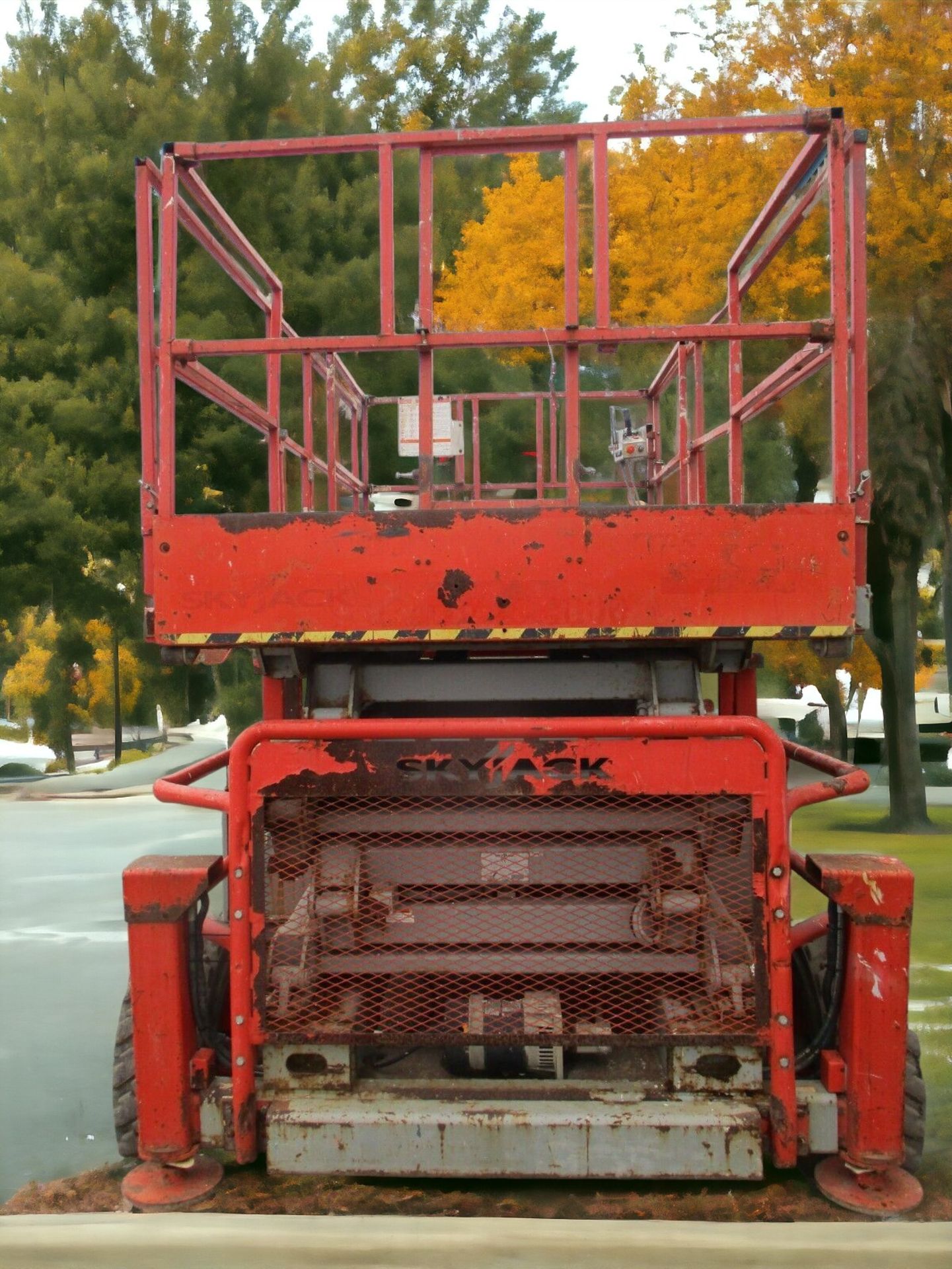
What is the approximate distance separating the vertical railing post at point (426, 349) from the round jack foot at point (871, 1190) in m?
2.68

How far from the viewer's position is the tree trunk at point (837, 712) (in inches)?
977

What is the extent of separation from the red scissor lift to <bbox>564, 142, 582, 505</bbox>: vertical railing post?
19 mm

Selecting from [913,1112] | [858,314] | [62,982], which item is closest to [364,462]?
[62,982]

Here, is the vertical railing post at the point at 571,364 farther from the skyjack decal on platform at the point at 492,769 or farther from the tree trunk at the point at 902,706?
the tree trunk at the point at 902,706

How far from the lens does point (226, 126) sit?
18.3m

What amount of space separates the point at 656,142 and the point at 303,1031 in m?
18.2

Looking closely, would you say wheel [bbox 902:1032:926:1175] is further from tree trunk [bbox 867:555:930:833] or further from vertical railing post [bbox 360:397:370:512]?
tree trunk [bbox 867:555:930:833]

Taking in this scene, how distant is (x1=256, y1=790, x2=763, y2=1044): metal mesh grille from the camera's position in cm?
423

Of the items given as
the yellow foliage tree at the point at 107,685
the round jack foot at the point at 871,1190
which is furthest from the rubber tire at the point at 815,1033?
the yellow foliage tree at the point at 107,685

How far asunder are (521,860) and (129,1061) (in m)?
1.60

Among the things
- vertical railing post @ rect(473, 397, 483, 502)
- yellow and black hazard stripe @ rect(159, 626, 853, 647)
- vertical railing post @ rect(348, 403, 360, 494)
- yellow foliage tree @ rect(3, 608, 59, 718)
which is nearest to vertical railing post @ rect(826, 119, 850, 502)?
yellow and black hazard stripe @ rect(159, 626, 853, 647)

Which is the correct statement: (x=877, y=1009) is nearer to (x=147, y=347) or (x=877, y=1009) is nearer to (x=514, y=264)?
(x=147, y=347)

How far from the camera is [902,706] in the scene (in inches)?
570

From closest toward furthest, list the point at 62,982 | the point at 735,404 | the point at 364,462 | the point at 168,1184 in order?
the point at 168,1184
the point at 735,404
the point at 62,982
the point at 364,462
